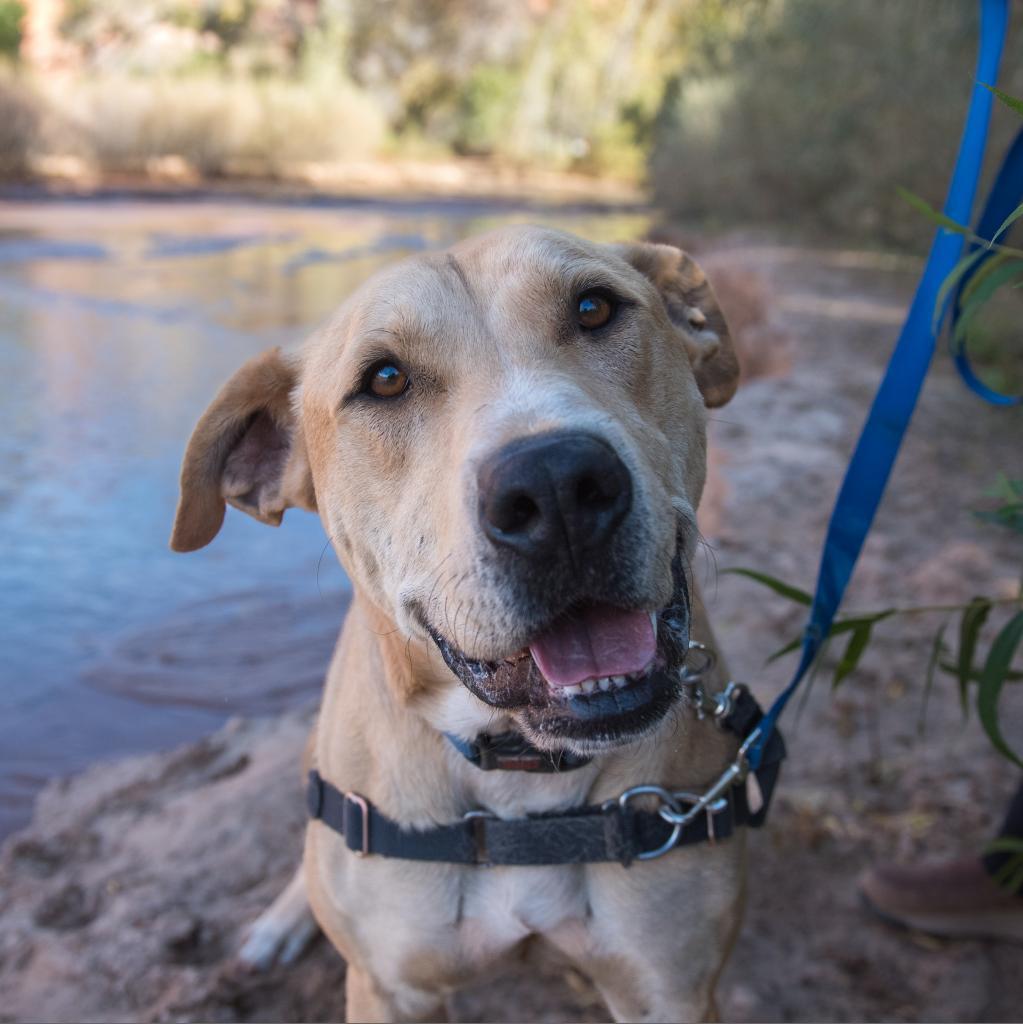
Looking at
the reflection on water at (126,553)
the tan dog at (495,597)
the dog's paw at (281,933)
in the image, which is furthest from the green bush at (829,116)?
the dog's paw at (281,933)

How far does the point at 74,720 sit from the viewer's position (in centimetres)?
443

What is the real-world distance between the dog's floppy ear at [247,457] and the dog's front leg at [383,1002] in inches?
44.6

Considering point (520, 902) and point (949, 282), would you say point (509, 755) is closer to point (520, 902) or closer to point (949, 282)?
point (520, 902)

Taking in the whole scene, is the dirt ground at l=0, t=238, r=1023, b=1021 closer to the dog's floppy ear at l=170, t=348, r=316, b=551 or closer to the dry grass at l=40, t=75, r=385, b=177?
the dog's floppy ear at l=170, t=348, r=316, b=551

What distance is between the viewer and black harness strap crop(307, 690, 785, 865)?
2.28m

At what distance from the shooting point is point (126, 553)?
6.02 metres

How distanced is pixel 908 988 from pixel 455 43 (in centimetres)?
5144

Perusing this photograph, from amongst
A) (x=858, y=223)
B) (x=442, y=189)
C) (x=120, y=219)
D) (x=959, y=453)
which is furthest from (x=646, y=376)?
(x=442, y=189)

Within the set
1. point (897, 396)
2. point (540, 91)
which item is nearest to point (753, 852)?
point (897, 396)

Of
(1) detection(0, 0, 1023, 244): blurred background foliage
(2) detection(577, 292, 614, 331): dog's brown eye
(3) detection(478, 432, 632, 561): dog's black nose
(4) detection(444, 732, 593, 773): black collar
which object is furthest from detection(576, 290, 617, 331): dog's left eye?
(1) detection(0, 0, 1023, 244): blurred background foliage

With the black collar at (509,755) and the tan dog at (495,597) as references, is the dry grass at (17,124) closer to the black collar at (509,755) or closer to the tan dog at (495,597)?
the tan dog at (495,597)

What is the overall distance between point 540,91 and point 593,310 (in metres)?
45.1

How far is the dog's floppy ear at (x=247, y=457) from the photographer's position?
8.70 feet

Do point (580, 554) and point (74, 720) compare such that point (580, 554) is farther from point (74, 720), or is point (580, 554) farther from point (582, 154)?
point (582, 154)
